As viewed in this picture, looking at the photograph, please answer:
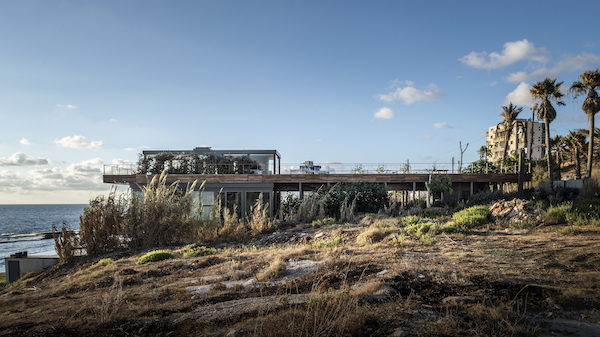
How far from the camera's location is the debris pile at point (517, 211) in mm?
8773

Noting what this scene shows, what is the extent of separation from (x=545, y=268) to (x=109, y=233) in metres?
9.26

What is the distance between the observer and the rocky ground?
2682 millimetres

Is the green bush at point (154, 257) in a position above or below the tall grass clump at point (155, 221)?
below

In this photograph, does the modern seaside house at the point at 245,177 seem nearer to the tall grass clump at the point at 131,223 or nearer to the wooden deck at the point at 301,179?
the wooden deck at the point at 301,179

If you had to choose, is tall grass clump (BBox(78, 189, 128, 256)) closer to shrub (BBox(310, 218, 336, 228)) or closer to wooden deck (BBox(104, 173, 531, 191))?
shrub (BBox(310, 218, 336, 228))

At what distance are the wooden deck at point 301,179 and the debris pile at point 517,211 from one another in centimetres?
756

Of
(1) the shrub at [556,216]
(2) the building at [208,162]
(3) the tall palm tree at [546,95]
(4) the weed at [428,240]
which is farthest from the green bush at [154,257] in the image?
(3) the tall palm tree at [546,95]

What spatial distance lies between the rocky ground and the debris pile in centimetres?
199

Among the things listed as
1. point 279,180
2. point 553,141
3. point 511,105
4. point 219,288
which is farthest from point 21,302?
point 553,141

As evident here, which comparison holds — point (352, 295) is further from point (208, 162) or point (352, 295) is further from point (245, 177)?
point (208, 162)

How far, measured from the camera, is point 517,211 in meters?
9.41

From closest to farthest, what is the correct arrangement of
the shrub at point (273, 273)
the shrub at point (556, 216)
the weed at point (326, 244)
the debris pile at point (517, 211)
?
1. the shrub at point (273, 273)
2. the weed at point (326, 244)
3. the shrub at point (556, 216)
4. the debris pile at point (517, 211)


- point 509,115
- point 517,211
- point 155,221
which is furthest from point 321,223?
point 509,115

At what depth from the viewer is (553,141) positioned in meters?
37.6
